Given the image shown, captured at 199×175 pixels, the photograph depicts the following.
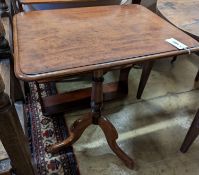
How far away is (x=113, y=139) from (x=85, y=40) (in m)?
0.62

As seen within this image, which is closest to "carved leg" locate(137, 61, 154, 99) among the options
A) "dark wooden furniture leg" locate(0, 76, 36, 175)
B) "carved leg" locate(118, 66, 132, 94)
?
"carved leg" locate(118, 66, 132, 94)

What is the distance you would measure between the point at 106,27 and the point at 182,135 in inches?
36.0

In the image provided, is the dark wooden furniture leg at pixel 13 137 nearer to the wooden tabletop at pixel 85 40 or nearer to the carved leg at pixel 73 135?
Result: the wooden tabletop at pixel 85 40

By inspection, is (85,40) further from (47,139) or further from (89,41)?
(47,139)

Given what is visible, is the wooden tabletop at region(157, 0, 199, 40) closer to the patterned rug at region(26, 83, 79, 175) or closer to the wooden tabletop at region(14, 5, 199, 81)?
the wooden tabletop at region(14, 5, 199, 81)

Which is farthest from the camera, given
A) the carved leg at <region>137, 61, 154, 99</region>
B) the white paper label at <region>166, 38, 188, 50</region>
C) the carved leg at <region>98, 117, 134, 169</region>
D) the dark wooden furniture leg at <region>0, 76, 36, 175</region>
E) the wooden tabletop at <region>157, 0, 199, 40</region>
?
→ the carved leg at <region>137, 61, 154, 99</region>

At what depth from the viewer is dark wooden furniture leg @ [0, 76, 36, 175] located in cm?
64

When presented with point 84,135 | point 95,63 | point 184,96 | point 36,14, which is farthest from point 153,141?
point 36,14

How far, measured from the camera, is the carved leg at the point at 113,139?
1141mm

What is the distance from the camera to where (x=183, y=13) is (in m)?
1.16

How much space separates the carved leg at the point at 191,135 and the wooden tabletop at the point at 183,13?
0.45 m

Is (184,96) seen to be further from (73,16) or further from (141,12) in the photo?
(73,16)

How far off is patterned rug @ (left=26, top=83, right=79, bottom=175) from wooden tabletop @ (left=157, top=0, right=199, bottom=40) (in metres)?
0.90

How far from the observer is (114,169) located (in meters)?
1.19
